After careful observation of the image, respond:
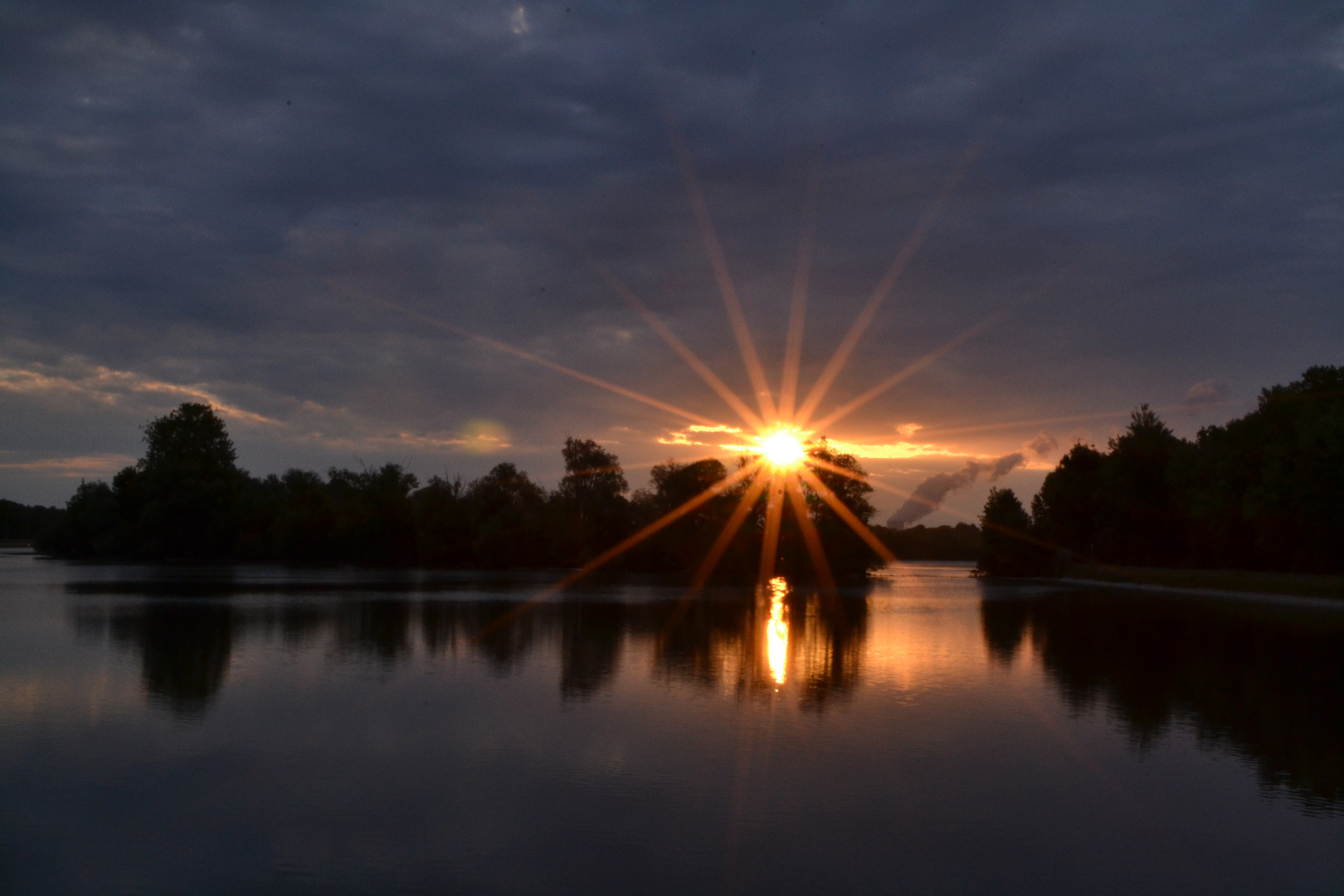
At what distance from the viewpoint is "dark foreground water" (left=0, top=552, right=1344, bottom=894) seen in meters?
7.50

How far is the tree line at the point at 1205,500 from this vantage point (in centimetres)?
5428

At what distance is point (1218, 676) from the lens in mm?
19359

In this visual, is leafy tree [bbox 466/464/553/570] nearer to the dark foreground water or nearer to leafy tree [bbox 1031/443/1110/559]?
leafy tree [bbox 1031/443/1110/559]

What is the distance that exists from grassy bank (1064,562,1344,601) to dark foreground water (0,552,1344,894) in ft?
101

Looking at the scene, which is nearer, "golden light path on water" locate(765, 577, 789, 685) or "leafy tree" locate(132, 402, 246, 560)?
"golden light path on water" locate(765, 577, 789, 685)

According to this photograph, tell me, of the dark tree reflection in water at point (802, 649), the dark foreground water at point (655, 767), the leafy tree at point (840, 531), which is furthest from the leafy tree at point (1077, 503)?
the dark foreground water at point (655, 767)

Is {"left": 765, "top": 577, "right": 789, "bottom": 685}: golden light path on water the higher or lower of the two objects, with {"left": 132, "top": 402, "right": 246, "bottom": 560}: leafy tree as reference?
lower

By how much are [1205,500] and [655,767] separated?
219 feet

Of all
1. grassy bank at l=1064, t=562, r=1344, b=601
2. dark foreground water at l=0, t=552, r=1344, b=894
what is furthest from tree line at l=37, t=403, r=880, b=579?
dark foreground water at l=0, t=552, r=1344, b=894

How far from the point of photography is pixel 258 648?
20.7 m

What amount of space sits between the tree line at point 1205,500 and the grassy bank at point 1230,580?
3410mm

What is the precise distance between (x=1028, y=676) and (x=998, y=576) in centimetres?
9206

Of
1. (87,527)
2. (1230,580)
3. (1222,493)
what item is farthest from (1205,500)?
(87,527)

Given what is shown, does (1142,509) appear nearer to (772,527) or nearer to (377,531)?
(772,527)
